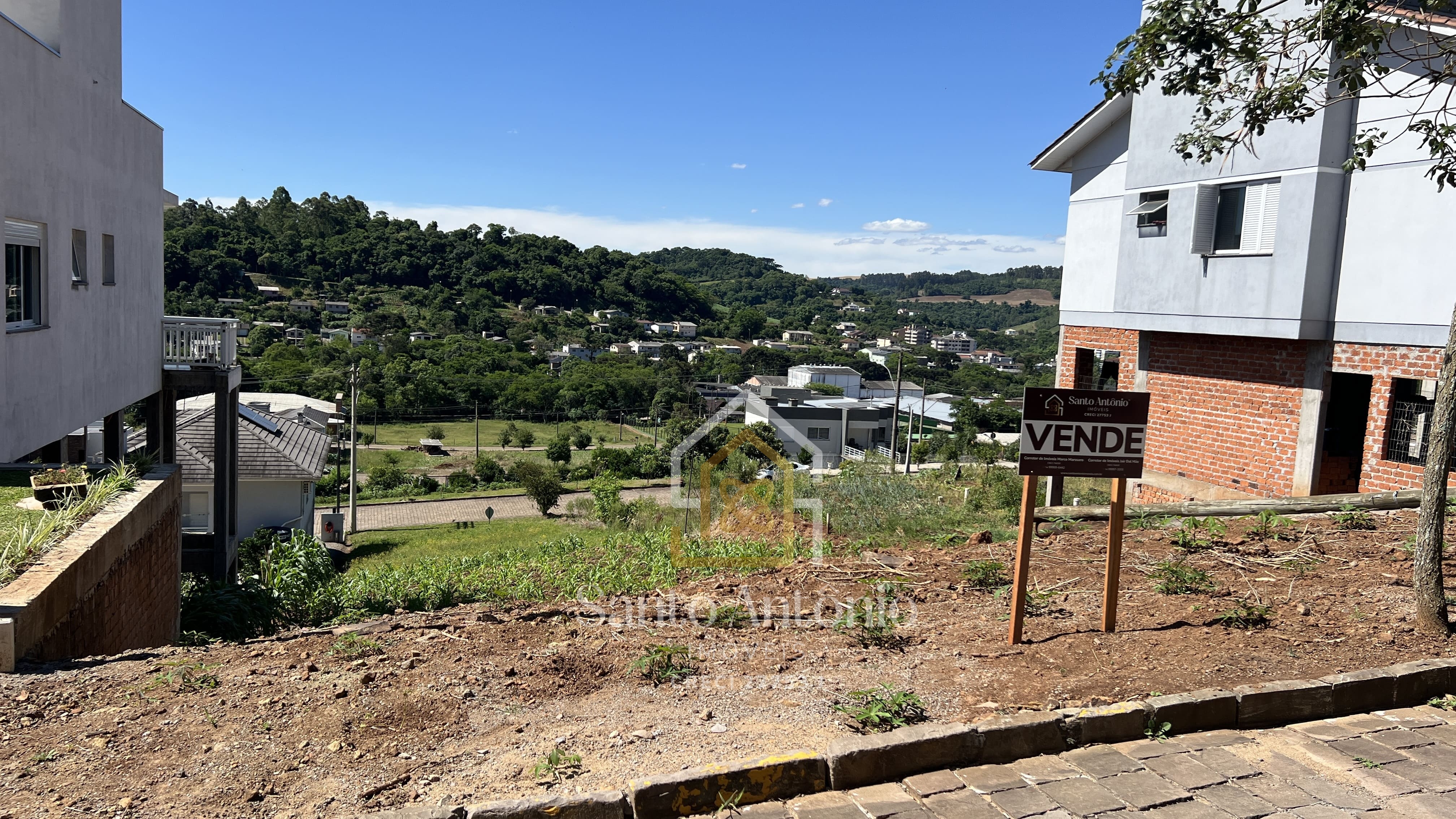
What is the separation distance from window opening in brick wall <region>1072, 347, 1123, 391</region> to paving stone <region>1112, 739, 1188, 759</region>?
414 inches

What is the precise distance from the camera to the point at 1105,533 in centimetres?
850

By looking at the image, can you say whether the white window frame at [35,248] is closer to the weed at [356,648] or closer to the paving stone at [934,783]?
the weed at [356,648]

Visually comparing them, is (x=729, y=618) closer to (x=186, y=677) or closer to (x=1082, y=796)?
(x=1082, y=796)

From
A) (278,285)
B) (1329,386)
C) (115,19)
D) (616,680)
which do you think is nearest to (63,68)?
(115,19)

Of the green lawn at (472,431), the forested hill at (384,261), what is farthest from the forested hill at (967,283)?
the green lawn at (472,431)

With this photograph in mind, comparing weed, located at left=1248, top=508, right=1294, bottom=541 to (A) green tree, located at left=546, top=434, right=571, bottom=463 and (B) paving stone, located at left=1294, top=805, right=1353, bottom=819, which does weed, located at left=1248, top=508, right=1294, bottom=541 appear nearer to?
(B) paving stone, located at left=1294, top=805, right=1353, bottom=819

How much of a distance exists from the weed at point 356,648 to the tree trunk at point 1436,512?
586 cm

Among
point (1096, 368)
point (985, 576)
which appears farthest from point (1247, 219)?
point (985, 576)

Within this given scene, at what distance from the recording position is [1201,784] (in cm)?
382

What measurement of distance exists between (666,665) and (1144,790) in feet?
7.60

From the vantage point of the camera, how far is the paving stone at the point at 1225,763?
3.93 metres

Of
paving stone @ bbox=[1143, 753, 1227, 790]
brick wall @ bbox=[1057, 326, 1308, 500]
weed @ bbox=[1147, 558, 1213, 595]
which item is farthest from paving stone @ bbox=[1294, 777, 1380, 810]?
brick wall @ bbox=[1057, 326, 1308, 500]

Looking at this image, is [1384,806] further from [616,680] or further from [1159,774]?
[616,680]

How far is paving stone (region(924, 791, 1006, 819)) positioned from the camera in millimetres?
3521
